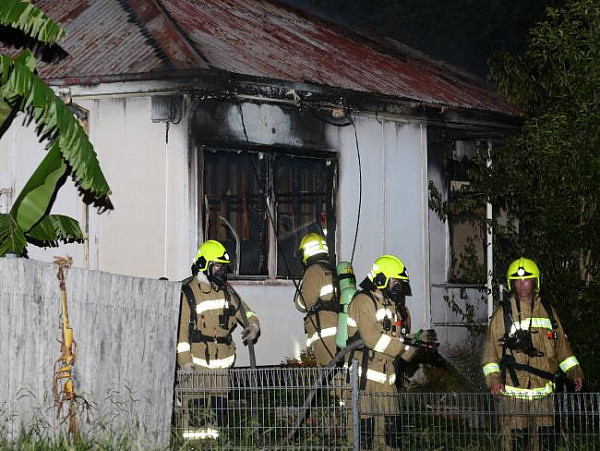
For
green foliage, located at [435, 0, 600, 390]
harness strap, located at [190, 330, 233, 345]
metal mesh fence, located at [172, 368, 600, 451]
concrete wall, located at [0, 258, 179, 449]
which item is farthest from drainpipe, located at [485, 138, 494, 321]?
concrete wall, located at [0, 258, 179, 449]

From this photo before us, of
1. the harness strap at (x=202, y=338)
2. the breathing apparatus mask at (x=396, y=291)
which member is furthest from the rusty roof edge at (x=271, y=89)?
the breathing apparatus mask at (x=396, y=291)

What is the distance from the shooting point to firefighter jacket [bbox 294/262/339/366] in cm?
1326

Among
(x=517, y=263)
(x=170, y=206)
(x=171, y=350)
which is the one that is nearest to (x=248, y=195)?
(x=170, y=206)

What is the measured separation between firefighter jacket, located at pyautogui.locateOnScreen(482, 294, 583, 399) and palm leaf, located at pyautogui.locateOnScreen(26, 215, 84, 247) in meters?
4.74

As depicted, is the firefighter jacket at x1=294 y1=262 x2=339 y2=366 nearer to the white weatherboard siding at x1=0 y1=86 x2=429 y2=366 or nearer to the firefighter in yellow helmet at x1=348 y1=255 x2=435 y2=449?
the white weatherboard siding at x1=0 y1=86 x2=429 y2=366

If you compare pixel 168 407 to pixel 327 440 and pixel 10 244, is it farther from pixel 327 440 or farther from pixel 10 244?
pixel 10 244

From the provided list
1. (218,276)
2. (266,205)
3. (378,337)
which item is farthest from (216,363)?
(266,205)

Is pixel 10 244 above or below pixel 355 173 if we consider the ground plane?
below

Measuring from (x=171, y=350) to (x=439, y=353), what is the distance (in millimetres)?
7341

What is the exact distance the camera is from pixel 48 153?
1286 centimetres

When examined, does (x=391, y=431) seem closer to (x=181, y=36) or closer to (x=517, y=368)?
(x=517, y=368)

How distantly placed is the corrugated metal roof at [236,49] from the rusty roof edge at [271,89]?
8 centimetres

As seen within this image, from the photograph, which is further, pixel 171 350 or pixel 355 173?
pixel 355 173

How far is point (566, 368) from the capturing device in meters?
10.9
